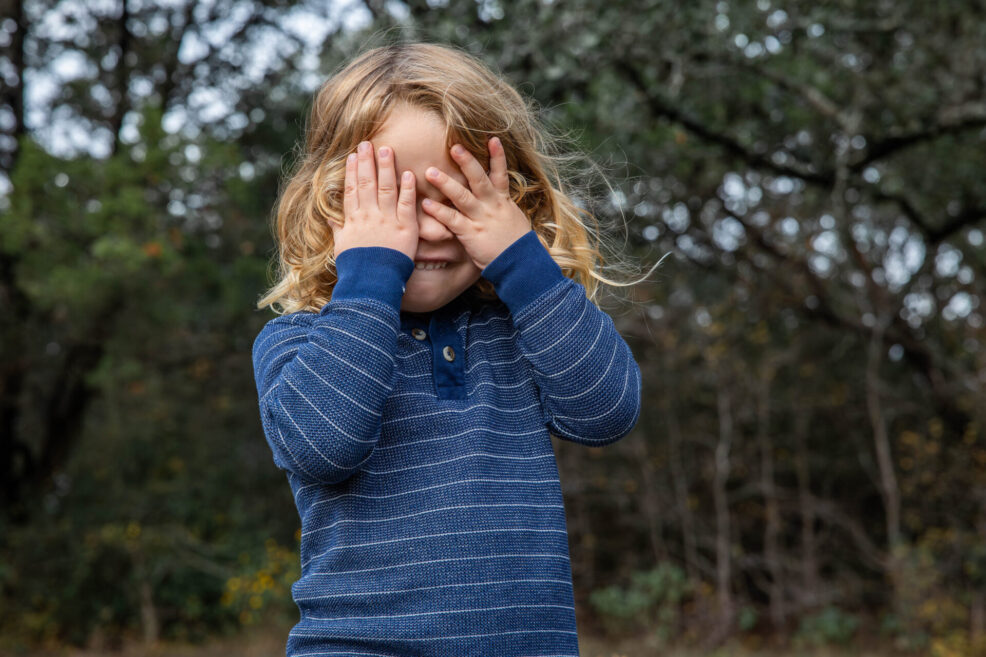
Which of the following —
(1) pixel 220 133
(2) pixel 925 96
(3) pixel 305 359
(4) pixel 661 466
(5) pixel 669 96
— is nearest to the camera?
(3) pixel 305 359

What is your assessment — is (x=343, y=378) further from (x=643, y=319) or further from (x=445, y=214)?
(x=643, y=319)

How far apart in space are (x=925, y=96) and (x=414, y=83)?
14.0 feet

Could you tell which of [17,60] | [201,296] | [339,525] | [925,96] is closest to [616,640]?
[201,296]

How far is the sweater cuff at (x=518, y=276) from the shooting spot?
4.44ft

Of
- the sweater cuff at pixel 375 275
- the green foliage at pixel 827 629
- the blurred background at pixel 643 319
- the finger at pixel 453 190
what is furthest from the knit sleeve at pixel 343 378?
the green foliage at pixel 827 629

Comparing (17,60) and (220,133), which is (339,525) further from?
(17,60)

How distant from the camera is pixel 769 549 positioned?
750 cm

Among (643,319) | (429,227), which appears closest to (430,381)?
(429,227)

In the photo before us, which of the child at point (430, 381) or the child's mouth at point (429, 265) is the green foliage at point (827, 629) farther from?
the child's mouth at point (429, 265)

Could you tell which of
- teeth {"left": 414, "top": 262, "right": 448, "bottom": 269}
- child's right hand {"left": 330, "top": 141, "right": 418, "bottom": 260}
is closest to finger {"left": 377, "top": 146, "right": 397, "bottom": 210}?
child's right hand {"left": 330, "top": 141, "right": 418, "bottom": 260}

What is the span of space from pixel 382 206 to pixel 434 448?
13.6 inches

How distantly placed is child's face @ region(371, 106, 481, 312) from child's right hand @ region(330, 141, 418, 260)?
0.06ft

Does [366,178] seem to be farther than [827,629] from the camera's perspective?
No

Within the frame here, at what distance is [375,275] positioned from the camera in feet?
4.27
